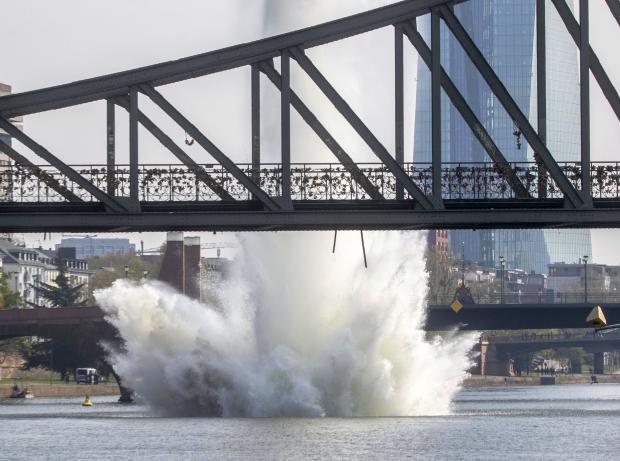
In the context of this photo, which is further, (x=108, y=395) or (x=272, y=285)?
(x=108, y=395)

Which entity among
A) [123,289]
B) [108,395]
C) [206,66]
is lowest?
[108,395]

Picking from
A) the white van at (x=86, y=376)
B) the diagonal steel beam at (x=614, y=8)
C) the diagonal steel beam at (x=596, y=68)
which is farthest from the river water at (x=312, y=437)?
the white van at (x=86, y=376)

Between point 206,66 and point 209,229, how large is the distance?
15.5 ft

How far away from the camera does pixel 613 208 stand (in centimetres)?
5553

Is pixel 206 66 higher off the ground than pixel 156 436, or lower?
higher

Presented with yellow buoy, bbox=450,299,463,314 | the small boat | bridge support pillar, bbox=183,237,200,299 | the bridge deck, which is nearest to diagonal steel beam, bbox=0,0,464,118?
yellow buoy, bbox=450,299,463,314

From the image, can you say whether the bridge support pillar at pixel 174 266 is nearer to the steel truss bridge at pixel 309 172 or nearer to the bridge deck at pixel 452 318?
the bridge deck at pixel 452 318

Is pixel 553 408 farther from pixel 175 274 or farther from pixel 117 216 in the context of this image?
pixel 117 216

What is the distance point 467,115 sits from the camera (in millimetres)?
54312

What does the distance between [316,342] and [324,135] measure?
39.0m

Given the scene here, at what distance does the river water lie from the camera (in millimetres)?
67375

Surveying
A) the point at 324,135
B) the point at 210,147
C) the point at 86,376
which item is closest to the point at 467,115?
the point at 324,135

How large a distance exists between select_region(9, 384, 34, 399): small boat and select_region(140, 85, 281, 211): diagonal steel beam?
87.8 m

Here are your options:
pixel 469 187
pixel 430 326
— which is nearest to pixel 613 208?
pixel 469 187
